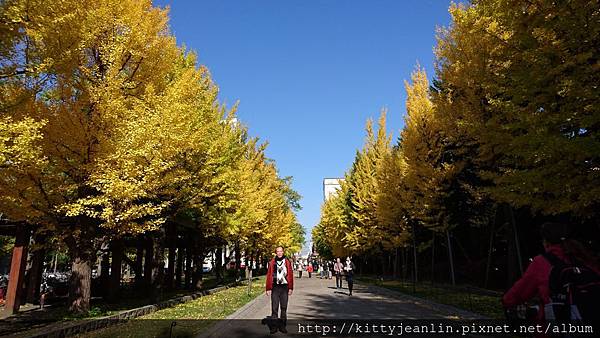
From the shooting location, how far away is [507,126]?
8.80 metres

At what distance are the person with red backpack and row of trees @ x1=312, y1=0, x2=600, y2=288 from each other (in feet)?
16.6

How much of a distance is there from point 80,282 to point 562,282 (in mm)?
11900

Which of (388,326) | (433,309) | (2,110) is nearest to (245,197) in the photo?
(433,309)

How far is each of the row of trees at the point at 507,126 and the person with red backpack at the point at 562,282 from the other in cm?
506

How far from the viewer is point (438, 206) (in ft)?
61.5

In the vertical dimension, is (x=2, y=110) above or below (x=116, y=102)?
below

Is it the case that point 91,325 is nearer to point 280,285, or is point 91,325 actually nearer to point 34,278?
point 280,285

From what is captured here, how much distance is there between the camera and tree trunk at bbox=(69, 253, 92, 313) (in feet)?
36.7

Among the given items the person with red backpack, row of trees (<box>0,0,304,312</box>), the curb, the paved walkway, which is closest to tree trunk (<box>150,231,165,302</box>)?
the curb

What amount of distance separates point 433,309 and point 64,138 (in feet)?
38.3

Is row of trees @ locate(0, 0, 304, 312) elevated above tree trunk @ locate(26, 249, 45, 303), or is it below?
above

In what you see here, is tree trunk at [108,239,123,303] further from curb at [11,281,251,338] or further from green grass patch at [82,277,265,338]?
curb at [11,281,251,338]

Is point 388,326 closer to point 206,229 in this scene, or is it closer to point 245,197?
point 206,229

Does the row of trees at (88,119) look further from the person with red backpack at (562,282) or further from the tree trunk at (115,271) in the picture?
the person with red backpack at (562,282)
